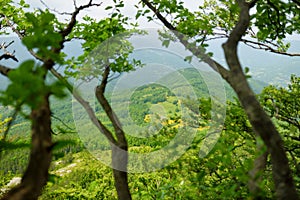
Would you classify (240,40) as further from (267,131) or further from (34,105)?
(34,105)

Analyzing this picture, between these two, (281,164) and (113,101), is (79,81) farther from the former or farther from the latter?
(281,164)

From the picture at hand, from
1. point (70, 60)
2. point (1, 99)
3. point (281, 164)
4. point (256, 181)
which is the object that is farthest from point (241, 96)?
point (70, 60)

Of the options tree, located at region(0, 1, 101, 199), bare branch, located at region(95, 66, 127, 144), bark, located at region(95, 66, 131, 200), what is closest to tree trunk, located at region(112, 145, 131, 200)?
bark, located at region(95, 66, 131, 200)

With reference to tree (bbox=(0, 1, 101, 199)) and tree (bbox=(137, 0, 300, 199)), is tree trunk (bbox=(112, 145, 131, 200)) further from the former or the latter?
tree (bbox=(0, 1, 101, 199))

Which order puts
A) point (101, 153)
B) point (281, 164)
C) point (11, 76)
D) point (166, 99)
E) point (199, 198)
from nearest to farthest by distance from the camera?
point (11, 76)
point (281, 164)
point (199, 198)
point (101, 153)
point (166, 99)

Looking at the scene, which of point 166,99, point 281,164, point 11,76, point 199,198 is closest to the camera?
point 11,76

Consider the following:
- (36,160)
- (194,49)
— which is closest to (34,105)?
(36,160)
